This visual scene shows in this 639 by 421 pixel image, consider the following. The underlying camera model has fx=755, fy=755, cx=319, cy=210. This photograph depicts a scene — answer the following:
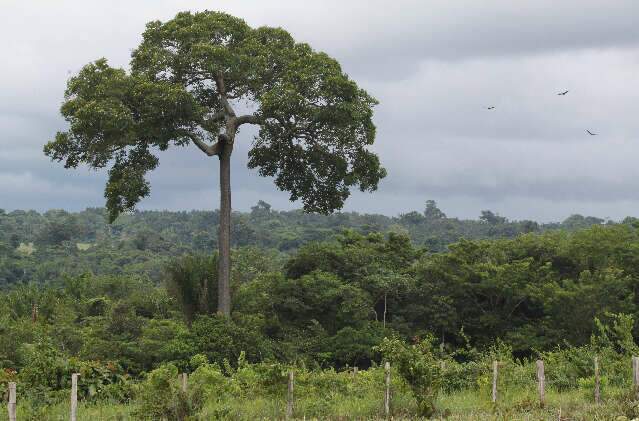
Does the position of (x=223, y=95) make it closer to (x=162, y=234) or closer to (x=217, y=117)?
(x=217, y=117)

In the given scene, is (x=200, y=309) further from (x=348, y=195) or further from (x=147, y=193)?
(x=348, y=195)

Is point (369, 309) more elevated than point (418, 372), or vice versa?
point (369, 309)

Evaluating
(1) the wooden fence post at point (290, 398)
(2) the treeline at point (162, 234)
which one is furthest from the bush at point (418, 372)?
(2) the treeline at point (162, 234)

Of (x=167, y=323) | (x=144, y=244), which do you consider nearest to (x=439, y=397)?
(x=167, y=323)

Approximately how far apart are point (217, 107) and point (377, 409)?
18894 mm

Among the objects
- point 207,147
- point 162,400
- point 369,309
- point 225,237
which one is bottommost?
point 162,400

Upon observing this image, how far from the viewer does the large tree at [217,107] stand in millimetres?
30672

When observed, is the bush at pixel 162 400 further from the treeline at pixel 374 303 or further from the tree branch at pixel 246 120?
the tree branch at pixel 246 120

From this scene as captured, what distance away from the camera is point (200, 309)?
112ft

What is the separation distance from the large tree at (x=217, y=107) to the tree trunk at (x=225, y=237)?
4 cm

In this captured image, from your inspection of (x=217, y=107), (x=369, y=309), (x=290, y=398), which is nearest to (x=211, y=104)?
(x=217, y=107)

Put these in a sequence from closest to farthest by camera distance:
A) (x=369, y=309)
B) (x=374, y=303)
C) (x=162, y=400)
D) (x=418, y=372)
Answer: (x=162, y=400) → (x=418, y=372) → (x=369, y=309) → (x=374, y=303)

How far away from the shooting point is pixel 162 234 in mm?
138750

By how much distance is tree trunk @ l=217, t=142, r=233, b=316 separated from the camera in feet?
106
